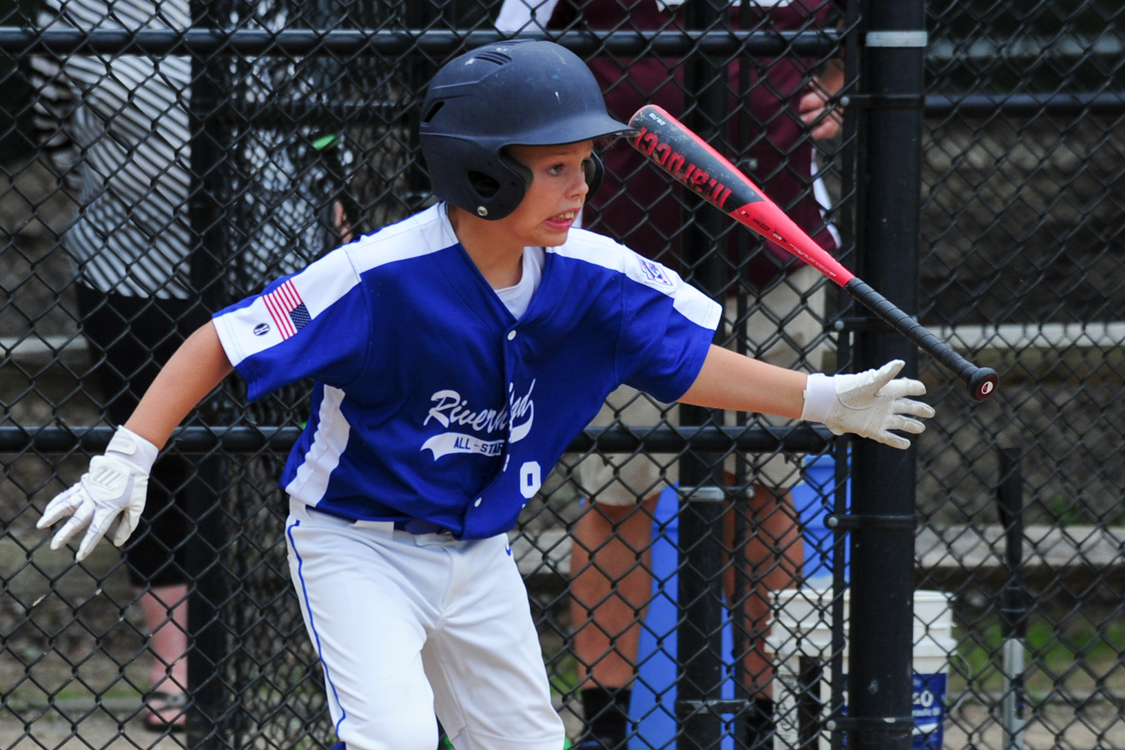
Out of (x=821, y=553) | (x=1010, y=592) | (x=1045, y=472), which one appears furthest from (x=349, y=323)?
(x=1045, y=472)

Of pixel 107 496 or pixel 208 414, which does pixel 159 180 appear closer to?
pixel 208 414

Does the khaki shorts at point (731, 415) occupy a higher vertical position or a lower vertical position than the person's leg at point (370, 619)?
higher

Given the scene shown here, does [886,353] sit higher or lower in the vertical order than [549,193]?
lower

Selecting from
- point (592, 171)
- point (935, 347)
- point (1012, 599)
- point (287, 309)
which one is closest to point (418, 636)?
point (287, 309)

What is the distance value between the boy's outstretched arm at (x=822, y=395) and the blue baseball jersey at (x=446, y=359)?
0.15 ft

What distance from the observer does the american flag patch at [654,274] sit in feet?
7.24

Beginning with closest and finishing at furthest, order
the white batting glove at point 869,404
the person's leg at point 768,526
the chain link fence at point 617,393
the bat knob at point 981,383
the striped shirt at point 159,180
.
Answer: the bat knob at point 981,383 → the white batting glove at point 869,404 → the chain link fence at point 617,393 → the person's leg at point 768,526 → the striped shirt at point 159,180

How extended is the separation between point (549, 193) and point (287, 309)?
0.45 metres

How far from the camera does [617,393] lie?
9.53 feet

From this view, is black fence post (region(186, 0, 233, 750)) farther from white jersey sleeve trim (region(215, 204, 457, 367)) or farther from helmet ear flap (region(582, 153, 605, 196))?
helmet ear flap (region(582, 153, 605, 196))

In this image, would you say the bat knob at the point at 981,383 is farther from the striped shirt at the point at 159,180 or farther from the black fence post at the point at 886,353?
the striped shirt at the point at 159,180

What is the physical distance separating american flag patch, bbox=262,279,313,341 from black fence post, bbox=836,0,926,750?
3.25ft

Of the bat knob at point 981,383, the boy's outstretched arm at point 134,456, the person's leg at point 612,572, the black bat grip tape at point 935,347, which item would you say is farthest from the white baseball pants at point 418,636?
the bat knob at point 981,383

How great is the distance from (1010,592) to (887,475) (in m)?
0.99
